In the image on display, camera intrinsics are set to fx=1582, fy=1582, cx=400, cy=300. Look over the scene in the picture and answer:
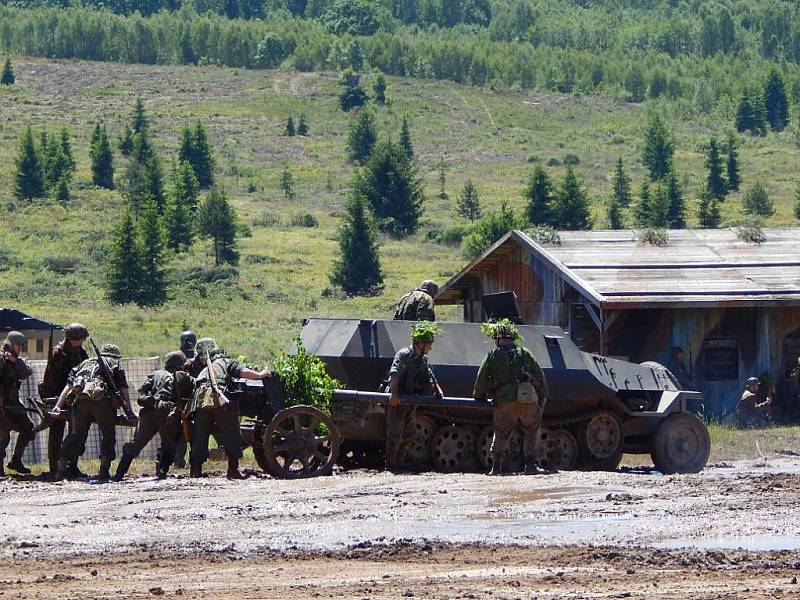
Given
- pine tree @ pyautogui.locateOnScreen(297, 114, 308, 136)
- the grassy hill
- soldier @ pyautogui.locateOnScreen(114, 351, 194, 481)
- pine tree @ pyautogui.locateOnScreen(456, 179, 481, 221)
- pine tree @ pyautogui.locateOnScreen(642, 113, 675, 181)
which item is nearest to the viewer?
soldier @ pyautogui.locateOnScreen(114, 351, 194, 481)

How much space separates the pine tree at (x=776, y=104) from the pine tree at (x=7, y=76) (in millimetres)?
Result: 73942

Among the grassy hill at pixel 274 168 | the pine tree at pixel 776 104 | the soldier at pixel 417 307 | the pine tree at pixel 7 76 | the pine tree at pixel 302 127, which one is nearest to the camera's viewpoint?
the soldier at pixel 417 307

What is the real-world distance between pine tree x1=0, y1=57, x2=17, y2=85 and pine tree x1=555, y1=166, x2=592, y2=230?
8953cm

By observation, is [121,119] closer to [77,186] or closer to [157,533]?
[77,186]

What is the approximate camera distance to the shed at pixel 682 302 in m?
27.2

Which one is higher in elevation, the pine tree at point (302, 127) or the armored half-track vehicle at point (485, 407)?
the pine tree at point (302, 127)

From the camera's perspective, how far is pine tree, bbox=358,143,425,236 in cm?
9306

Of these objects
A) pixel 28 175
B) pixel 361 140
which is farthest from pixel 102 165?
pixel 361 140

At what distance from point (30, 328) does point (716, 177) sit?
91.3 metres

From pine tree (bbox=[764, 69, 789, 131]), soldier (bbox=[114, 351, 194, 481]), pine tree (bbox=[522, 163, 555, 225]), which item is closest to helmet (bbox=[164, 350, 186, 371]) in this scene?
soldier (bbox=[114, 351, 194, 481])

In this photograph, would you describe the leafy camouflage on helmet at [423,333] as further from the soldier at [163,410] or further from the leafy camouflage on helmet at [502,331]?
the soldier at [163,410]

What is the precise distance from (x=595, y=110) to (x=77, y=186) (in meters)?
72.2

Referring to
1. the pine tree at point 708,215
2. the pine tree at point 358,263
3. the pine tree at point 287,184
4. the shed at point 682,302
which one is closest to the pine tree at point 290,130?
the pine tree at point 287,184

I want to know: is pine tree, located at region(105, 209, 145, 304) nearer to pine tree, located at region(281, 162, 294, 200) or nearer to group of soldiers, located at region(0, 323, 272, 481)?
pine tree, located at region(281, 162, 294, 200)
